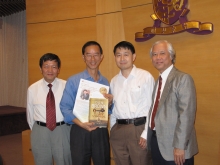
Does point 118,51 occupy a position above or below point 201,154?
above

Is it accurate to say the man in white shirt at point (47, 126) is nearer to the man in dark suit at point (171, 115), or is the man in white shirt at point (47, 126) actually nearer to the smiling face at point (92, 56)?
the smiling face at point (92, 56)

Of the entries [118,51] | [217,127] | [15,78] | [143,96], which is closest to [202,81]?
[217,127]

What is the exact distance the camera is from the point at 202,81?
103 inches

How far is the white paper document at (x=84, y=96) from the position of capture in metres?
2.24

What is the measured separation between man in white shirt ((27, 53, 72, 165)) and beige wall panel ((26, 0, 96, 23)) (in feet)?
5.42

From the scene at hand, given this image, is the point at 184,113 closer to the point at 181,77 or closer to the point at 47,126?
the point at 181,77

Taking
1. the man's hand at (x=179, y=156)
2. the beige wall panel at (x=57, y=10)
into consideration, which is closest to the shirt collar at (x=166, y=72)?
the man's hand at (x=179, y=156)

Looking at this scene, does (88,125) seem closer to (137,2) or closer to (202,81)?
(202,81)

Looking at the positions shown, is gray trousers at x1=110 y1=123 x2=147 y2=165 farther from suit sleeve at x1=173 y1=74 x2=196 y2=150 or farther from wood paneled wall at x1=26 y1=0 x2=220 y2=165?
wood paneled wall at x1=26 y1=0 x2=220 y2=165

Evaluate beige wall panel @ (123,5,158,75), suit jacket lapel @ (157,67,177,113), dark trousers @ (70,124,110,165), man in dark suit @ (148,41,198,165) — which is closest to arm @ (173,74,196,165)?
man in dark suit @ (148,41,198,165)

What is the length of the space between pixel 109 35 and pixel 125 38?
0.41 metres

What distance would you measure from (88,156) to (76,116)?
429 millimetres

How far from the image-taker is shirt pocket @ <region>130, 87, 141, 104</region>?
220cm

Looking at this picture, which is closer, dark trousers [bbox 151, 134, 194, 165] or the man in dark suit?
the man in dark suit
